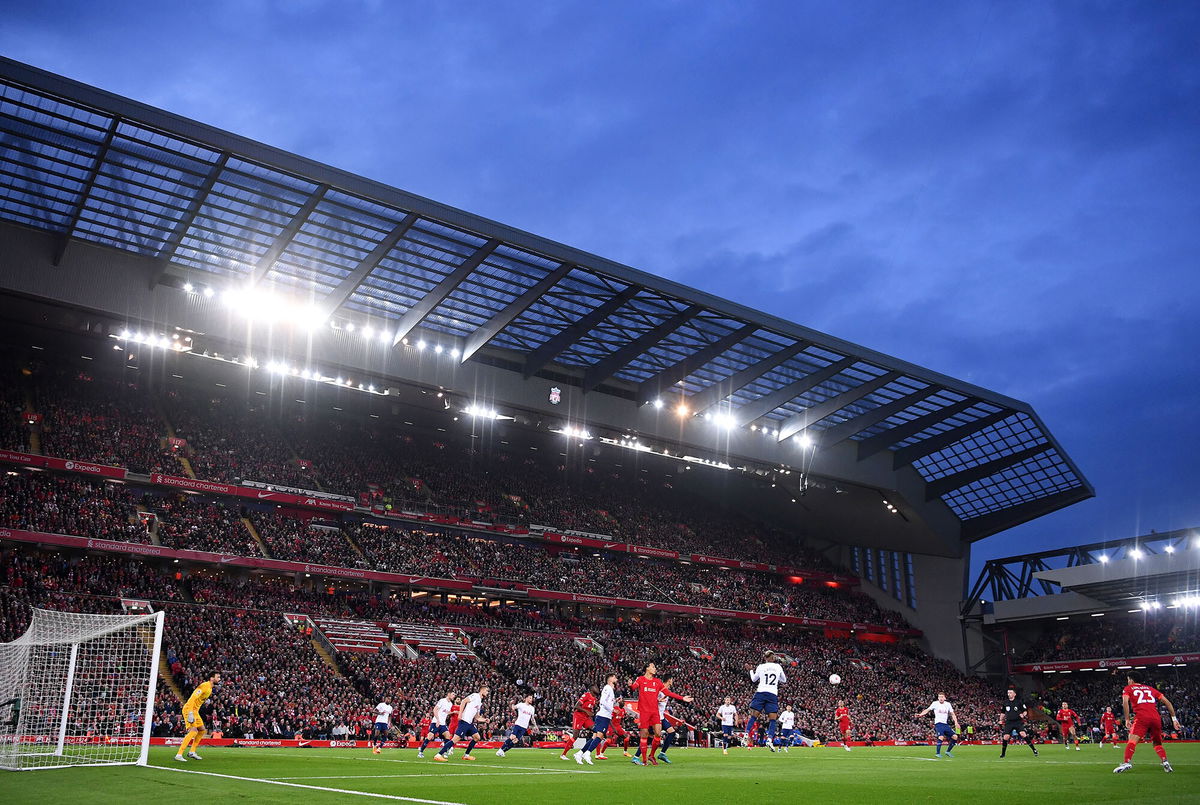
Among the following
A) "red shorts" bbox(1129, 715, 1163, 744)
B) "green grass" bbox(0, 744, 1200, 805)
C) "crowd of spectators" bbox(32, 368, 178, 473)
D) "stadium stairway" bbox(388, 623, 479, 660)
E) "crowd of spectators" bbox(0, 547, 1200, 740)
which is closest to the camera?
"green grass" bbox(0, 744, 1200, 805)

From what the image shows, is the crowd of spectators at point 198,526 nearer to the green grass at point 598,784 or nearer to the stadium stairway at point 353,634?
the stadium stairway at point 353,634

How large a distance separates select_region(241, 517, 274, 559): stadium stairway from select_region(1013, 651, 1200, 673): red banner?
2173 inches

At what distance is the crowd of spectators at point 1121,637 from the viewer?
62.2 m

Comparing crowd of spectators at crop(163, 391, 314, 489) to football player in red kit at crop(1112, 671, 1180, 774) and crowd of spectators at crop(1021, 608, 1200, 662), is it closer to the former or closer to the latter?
football player in red kit at crop(1112, 671, 1180, 774)

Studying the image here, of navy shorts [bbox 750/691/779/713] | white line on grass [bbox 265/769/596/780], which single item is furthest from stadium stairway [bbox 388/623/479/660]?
white line on grass [bbox 265/769/596/780]

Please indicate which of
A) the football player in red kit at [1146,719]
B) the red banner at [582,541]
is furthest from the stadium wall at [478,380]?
the football player in red kit at [1146,719]

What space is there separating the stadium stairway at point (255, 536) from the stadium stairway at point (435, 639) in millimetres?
7397

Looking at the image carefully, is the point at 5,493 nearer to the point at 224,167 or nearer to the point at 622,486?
the point at 224,167

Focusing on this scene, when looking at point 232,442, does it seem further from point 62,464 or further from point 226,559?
point 62,464

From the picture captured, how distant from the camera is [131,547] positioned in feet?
136

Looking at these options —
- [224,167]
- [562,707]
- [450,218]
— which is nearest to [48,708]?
[224,167]

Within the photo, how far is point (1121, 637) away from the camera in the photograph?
215 ft

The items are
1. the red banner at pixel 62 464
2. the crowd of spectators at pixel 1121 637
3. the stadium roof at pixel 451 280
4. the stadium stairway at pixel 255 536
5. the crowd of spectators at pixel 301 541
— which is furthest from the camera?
the crowd of spectators at pixel 1121 637

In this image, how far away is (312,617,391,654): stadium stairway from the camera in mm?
42656
